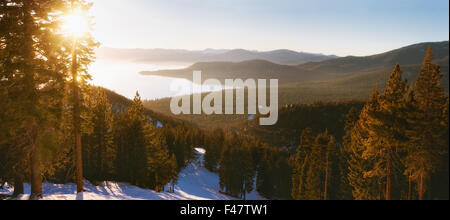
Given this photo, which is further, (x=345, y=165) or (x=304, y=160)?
(x=304, y=160)

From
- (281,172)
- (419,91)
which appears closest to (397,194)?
(419,91)

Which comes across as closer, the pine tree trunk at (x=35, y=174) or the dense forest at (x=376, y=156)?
the pine tree trunk at (x=35, y=174)

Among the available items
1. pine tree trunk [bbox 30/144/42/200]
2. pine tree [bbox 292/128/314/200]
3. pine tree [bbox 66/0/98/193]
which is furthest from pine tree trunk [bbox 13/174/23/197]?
pine tree [bbox 292/128/314/200]

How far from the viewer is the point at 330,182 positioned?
120 ft

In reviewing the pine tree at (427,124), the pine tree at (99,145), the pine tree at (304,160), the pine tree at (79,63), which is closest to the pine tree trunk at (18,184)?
the pine tree at (79,63)

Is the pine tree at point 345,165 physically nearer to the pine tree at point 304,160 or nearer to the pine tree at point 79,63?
the pine tree at point 304,160

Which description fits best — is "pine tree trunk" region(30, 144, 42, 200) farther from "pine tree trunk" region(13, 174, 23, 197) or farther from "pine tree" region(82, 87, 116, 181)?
"pine tree" region(82, 87, 116, 181)

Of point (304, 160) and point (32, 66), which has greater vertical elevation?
point (32, 66)

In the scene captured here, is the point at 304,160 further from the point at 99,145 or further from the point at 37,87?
the point at 37,87

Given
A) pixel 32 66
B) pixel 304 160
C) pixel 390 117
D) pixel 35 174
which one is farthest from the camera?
pixel 304 160

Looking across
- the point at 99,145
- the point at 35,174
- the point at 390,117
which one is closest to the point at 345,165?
the point at 390,117

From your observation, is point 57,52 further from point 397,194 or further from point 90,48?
point 397,194
